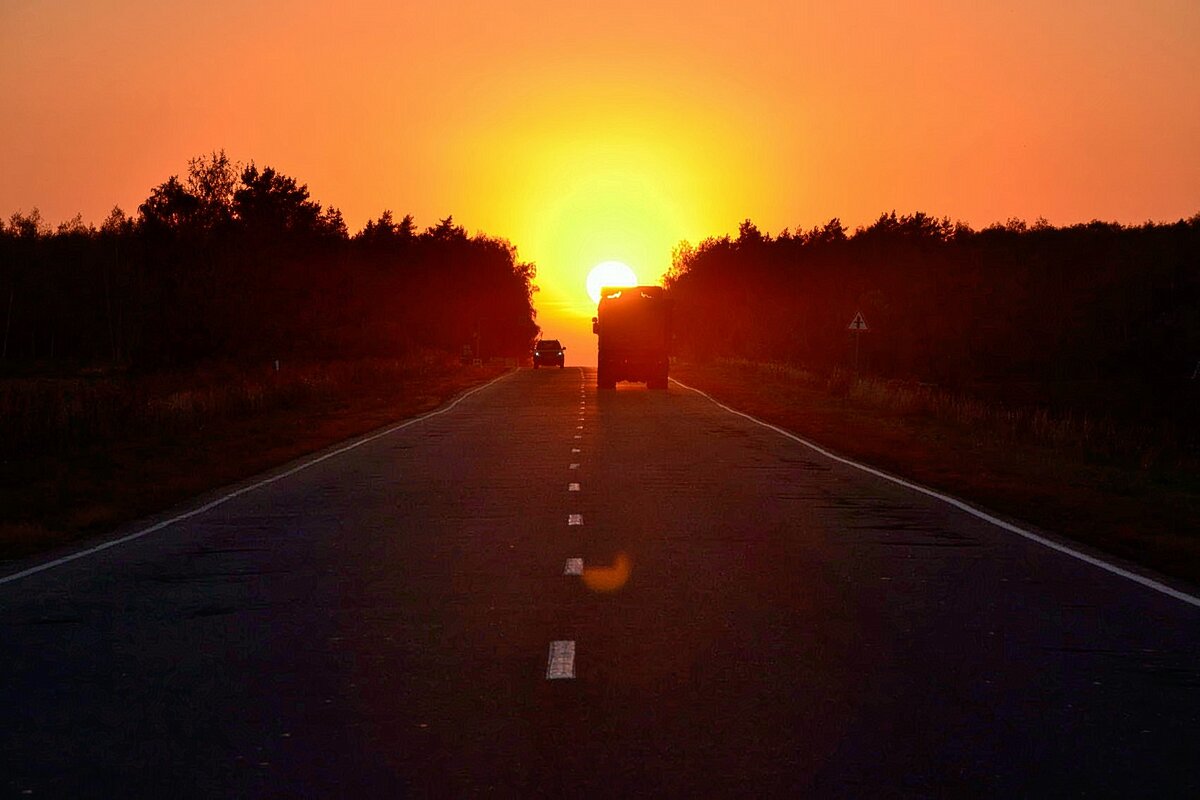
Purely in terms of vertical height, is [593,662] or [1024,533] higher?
[593,662]

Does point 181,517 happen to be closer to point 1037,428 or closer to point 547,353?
point 1037,428

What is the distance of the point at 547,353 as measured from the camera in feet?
339

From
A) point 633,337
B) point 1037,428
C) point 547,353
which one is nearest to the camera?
point 1037,428

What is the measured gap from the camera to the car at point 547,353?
103188 mm

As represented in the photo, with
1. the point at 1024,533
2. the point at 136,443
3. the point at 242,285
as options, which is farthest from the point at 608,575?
the point at 242,285

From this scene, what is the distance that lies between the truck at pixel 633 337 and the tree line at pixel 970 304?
64.3 ft

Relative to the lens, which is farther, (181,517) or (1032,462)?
(1032,462)

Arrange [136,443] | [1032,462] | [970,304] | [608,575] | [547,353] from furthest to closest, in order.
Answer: [970,304], [547,353], [136,443], [1032,462], [608,575]

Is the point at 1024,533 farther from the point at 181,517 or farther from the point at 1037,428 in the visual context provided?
the point at 1037,428

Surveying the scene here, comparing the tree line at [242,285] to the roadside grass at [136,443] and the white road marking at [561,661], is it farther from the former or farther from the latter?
the white road marking at [561,661]

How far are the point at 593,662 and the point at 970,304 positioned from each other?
408 feet

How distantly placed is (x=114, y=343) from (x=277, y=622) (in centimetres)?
13723

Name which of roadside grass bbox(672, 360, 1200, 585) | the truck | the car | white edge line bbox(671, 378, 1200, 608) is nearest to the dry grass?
roadside grass bbox(672, 360, 1200, 585)

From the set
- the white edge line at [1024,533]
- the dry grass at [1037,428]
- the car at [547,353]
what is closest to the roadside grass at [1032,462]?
the dry grass at [1037,428]
